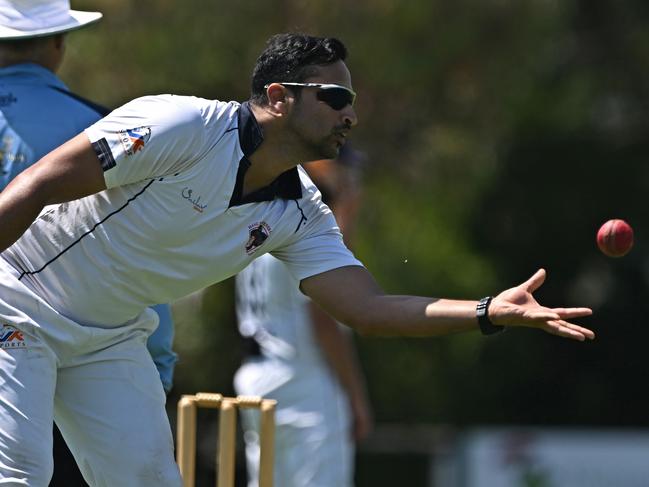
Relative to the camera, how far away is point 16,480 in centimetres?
389

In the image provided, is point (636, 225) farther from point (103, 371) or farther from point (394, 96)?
point (103, 371)

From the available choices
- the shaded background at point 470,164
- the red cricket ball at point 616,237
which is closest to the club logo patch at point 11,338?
the red cricket ball at point 616,237

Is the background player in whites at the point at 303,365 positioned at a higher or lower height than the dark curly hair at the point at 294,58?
lower

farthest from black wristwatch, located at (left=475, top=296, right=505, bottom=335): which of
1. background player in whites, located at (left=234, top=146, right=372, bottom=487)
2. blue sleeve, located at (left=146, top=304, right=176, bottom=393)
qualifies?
background player in whites, located at (left=234, top=146, right=372, bottom=487)

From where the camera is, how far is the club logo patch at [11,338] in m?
4.02

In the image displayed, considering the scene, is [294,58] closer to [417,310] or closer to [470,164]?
[417,310]

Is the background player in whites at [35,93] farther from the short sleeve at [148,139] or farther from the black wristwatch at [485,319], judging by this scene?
the black wristwatch at [485,319]

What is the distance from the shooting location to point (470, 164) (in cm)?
1070

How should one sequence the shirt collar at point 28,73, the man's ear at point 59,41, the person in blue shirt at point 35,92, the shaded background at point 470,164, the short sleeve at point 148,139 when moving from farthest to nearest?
the shaded background at point 470,164, the man's ear at point 59,41, the shirt collar at point 28,73, the person in blue shirt at point 35,92, the short sleeve at point 148,139

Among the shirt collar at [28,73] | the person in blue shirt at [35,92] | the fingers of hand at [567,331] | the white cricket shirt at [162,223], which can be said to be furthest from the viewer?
the shirt collar at [28,73]

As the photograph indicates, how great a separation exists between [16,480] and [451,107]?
7256 millimetres

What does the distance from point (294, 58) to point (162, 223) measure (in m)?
0.65

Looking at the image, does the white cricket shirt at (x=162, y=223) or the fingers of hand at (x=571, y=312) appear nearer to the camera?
the fingers of hand at (x=571, y=312)

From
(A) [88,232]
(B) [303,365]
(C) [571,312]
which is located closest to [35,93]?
(A) [88,232]
